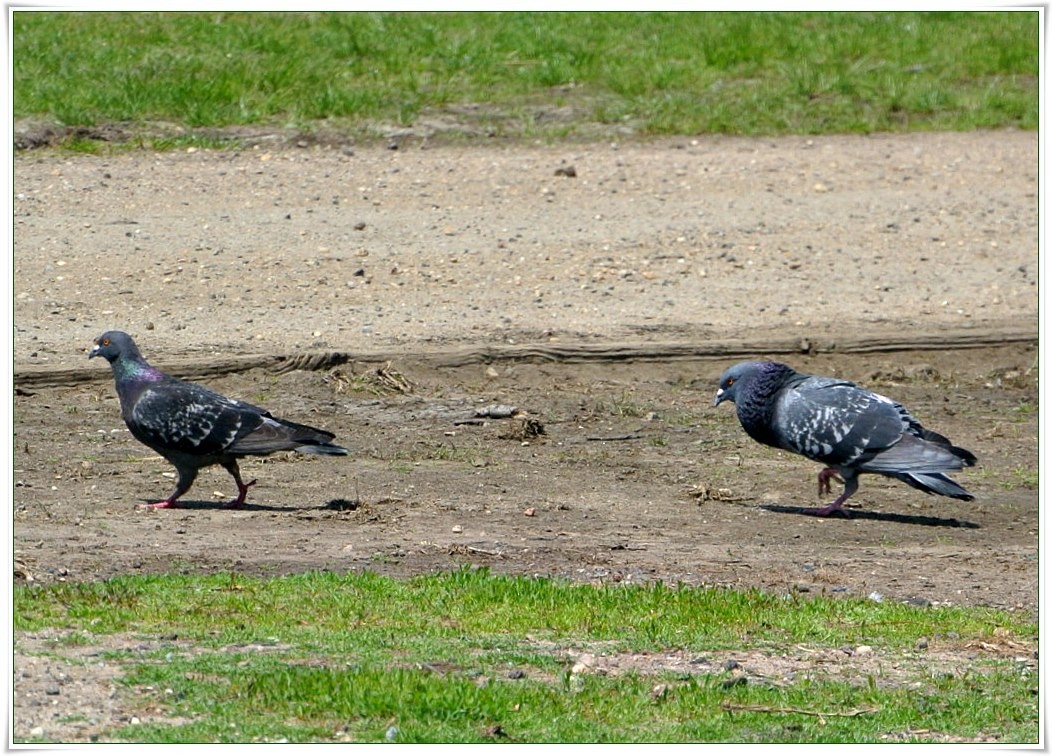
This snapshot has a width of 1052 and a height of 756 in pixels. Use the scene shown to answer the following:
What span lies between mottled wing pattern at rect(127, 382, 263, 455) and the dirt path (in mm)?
356

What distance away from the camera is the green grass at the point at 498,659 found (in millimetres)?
6375

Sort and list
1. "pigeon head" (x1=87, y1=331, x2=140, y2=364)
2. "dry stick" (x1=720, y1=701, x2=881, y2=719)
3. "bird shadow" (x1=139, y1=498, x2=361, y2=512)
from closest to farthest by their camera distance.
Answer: "dry stick" (x1=720, y1=701, x2=881, y2=719) < "bird shadow" (x1=139, y1=498, x2=361, y2=512) < "pigeon head" (x1=87, y1=331, x2=140, y2=364)

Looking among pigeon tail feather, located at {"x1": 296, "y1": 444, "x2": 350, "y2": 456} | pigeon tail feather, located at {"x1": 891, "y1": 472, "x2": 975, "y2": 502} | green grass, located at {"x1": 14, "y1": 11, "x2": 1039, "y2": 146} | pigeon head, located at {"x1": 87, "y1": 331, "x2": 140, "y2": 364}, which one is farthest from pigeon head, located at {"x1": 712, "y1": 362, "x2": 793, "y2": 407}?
green grass, located at {"x1": 14, "y1": 11, "x2": 1039, "y2": 146}

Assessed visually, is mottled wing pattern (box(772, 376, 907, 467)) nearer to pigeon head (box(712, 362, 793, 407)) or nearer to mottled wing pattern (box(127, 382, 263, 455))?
pigeon head (box(712, 362, 793, 407))

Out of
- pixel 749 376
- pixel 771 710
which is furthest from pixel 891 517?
pixel 771 710

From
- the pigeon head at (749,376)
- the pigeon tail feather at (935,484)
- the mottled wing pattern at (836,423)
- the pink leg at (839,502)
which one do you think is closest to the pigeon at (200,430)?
the pigeon head at (749,376)

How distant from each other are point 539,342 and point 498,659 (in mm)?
6037

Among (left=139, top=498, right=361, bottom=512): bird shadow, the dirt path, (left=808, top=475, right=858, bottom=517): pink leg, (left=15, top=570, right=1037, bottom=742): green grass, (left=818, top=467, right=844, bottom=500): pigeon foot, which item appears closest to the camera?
(left=15, top=570, right=1037, bottom=742): green grass

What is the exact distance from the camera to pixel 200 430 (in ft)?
31.2

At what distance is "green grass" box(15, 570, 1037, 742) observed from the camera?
6375 millimetres

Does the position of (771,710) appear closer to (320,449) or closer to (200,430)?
(320,449)

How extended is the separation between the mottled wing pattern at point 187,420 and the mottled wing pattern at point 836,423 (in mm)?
2834

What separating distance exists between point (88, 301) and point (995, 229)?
731cm

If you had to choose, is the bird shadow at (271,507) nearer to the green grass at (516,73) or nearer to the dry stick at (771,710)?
the dry stick at (771,710)
